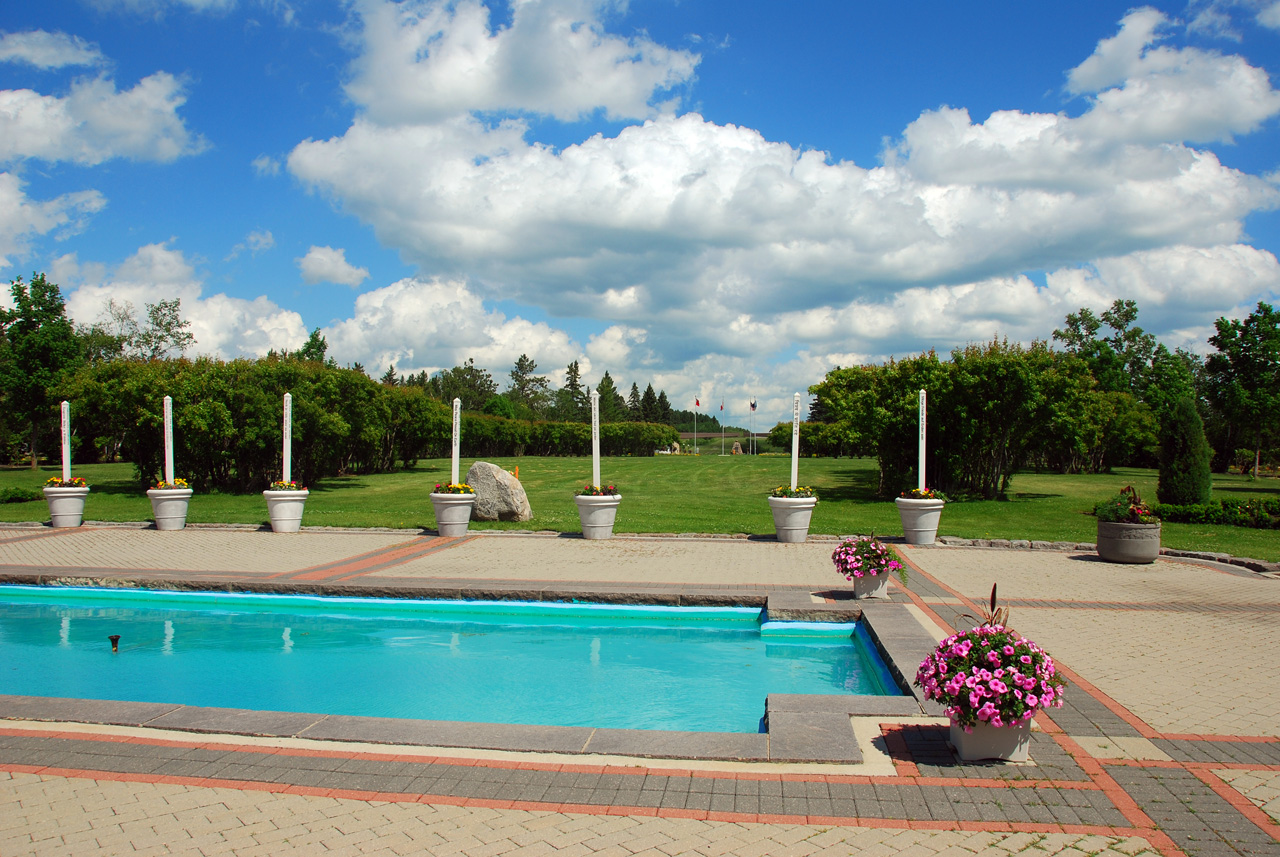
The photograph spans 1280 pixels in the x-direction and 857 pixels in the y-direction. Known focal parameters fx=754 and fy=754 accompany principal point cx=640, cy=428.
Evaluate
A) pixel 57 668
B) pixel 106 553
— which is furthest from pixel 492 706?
pixel 106 553

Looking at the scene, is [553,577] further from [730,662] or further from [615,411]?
[615,411]

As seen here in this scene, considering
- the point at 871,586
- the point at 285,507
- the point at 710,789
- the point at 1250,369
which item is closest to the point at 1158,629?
the point at 871,586

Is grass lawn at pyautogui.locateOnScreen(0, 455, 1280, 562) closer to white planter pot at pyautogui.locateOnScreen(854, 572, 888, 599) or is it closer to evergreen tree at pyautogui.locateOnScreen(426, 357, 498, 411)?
white planter pot at pyautogui.locateOnScreen(854, 572, 888, 599)

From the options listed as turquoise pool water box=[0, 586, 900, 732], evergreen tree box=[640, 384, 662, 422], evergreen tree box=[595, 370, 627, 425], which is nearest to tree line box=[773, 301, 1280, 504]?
turquoise pool water box=[0, 586, 900, 732]

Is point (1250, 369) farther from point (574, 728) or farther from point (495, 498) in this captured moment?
point (574, 728)

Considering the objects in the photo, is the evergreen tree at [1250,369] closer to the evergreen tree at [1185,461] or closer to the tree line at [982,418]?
the tree line at [982,418]

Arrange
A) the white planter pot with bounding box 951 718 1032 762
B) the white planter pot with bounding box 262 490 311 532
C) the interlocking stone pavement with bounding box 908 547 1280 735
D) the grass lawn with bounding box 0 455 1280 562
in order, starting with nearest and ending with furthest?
the white planter pot with bounding box 951 718 1032 762, the interlocking stone pavement with bounding box 908 547 1280 735, the white planter pot with bounding box 262 490 311 532, the grass lawn with bounding box 0 455 1280 562

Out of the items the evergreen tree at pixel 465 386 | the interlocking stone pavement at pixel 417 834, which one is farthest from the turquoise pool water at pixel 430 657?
the evergreen tree at pixel 465 386

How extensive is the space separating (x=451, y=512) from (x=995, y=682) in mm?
12397

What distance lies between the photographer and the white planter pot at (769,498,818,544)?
1395 cm

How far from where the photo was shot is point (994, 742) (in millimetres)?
4293

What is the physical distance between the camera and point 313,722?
496cm

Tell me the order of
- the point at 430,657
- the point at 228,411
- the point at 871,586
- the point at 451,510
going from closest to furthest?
1. the point at 430,657
2. the point at 871,586
3. the point at 451,510
4. the point at 228,411

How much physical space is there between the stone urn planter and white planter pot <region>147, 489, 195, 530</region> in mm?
17683
